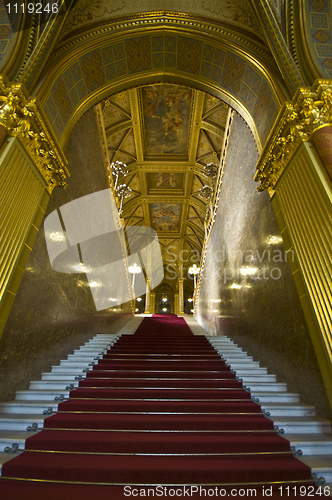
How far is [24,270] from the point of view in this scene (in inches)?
148

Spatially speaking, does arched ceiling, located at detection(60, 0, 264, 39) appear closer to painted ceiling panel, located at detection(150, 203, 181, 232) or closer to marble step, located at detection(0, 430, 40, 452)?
marble step, located at detection(0, 430, 40, 452)

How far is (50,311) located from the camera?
4.59m

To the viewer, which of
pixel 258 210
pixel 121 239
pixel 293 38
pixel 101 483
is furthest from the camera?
pixel 121 239

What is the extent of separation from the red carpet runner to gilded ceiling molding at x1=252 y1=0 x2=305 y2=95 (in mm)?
4590

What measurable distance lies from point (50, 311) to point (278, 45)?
5.75 m

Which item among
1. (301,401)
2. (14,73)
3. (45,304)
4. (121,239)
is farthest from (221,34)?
(121,239)

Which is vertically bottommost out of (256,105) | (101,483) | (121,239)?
(101,483)

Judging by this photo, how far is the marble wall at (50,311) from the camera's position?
357 centimetres

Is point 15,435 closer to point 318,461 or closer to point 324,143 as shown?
point 318,461

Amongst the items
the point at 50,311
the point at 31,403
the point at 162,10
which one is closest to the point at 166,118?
the point at 162,10

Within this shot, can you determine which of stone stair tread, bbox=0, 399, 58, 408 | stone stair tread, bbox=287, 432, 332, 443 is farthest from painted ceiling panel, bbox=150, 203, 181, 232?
stone stair tread, bbox=287, 432, 332, 443

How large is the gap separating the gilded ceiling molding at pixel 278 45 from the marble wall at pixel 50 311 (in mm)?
4220

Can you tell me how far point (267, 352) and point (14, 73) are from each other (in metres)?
6.02

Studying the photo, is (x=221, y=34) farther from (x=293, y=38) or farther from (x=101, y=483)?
(x=101, y=483)
